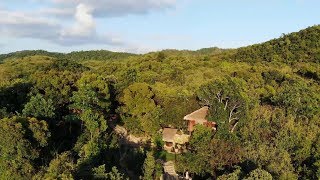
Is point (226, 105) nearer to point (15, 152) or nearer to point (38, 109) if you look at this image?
point (38, 109)

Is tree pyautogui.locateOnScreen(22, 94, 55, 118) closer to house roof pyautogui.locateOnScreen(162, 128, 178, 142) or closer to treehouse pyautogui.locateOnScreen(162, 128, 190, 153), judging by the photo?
house roof pyautogui.locateOnScreen(162, 128, 178, 142)

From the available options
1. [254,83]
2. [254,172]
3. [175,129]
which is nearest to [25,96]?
[175,129]

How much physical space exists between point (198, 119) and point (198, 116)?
43 cm

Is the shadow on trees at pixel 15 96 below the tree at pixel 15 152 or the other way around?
the other way around

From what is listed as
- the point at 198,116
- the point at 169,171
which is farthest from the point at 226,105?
the point at 169,171

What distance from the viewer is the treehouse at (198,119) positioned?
126ft

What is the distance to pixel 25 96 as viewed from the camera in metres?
37.1

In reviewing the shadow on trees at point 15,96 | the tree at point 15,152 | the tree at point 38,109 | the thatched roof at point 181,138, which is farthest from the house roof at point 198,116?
the tree at point 15,152

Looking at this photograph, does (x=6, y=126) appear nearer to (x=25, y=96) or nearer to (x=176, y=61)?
Result: (x=25, y=96)

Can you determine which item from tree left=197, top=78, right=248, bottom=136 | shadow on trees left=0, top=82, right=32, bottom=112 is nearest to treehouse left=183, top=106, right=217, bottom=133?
tree left=197, top=78, right=248, bottom=136

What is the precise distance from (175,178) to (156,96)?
42.5 ft

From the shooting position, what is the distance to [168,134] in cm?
3850

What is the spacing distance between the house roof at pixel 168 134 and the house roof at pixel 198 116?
1.66m

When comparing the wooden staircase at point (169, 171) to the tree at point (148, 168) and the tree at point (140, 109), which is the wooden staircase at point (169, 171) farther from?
the tree at point (140, 109)
